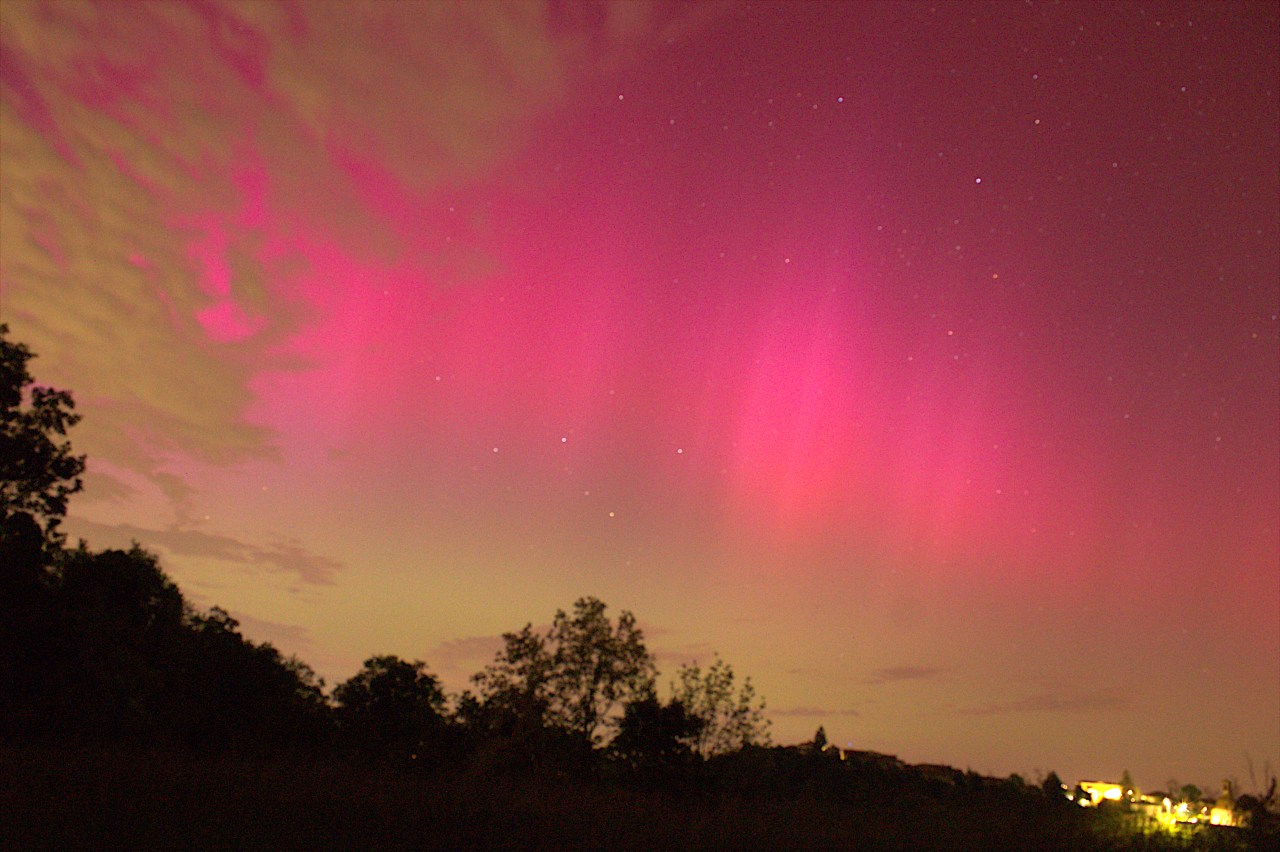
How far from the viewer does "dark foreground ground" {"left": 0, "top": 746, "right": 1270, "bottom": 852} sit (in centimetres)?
785

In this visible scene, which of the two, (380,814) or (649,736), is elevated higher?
(649,736)

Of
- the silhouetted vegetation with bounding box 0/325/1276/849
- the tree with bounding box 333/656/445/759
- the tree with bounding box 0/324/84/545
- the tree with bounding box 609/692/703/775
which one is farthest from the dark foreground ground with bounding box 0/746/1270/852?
the tree with bounding box 333/656/445/759

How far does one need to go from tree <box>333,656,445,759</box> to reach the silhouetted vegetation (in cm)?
16

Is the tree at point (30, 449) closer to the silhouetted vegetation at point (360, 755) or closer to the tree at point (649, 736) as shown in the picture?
the silhouetted vegetation at point (360, 755)

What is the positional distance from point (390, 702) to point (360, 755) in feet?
152

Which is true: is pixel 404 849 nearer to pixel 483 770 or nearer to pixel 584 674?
pixel 483 770

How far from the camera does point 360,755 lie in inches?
450

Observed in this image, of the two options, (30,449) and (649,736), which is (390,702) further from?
(30,449)

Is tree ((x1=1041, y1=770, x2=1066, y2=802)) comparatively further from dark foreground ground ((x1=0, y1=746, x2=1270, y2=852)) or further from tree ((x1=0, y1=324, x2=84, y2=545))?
tree ((x1=0, y1=324, x2=84, y2=545))

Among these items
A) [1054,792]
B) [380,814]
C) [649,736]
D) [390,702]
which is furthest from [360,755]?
[390,702]

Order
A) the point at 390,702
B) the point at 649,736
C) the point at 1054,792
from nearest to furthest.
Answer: the point at 1054,792, the point at 649,736, the point at 390,702

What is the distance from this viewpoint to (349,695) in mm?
55562

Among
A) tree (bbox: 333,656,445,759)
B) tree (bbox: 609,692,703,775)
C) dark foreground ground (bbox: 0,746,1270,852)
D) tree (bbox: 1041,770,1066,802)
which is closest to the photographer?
dark foreground ground (bbox: 0,746,1270,852)

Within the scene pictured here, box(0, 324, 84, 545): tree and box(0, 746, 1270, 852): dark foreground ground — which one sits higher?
box(0, 324, 84, 545): tree
